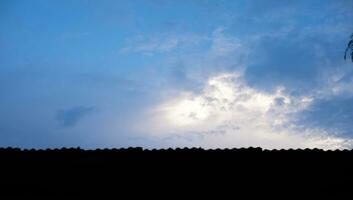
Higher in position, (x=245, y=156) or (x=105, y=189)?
(x=245, y=156)

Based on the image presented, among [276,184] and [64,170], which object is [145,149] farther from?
[276,184]

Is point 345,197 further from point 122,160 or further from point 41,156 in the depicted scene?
point 41,156

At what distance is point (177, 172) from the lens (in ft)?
45.1

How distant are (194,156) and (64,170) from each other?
393cm

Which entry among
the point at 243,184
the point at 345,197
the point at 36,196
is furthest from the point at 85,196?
the point at 345,197

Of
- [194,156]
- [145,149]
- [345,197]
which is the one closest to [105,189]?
[145,149]

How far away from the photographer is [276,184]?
13688 millimetres

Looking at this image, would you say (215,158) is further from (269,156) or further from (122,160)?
(122,160)

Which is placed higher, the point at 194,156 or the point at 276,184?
the point at 194,156

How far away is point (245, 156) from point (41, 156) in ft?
20.1

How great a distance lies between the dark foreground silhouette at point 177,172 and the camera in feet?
44.6

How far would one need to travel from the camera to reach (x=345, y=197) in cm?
1360

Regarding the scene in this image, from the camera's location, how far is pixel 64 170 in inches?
539

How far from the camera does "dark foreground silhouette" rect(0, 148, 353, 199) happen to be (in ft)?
44.6
